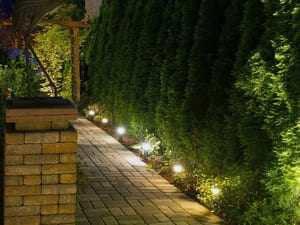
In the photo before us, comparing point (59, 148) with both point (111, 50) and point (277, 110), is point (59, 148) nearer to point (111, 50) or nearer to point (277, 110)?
point (277, 110)

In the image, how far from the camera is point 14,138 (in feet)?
11.6

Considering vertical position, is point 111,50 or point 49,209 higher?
point 111,50

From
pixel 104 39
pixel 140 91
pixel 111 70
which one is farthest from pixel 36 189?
pixel 104 39

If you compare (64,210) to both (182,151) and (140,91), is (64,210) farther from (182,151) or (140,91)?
(140,91)

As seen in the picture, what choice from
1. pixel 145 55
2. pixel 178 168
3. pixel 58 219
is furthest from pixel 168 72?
pixel 58 219

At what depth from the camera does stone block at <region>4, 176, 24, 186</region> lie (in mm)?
3551

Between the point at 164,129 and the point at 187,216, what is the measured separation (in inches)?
104

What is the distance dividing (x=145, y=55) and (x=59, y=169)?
570cm

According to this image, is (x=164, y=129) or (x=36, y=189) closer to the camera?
(x=36, y=189)

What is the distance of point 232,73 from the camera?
5.49m

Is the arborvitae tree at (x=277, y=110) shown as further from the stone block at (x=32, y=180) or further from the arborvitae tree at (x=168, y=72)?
the arborvitae tree at (x=168, y=72)

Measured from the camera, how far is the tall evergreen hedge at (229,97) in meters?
4.61

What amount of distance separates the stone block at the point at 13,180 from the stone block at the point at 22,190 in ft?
0.11

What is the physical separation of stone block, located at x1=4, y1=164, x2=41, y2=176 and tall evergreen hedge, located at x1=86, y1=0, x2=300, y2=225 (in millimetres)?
2376
